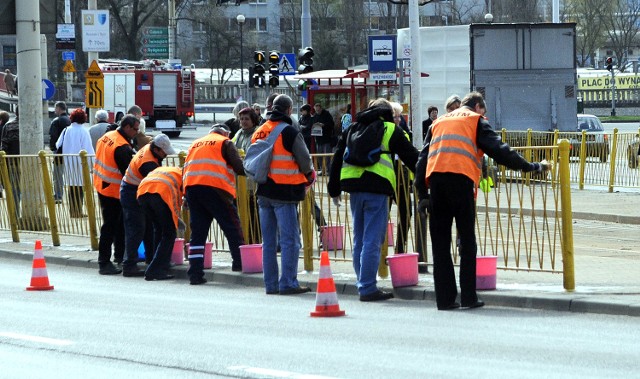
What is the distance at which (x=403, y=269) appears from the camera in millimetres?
12695

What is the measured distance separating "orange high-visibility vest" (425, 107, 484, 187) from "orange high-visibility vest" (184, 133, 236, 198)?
3320 mm

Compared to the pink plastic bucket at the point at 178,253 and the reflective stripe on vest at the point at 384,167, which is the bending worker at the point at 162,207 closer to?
the pink plastic bucket at the point at 178,253

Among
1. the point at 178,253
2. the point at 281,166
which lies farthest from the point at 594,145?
the point at 281,166

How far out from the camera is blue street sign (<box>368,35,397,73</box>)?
2681 cm

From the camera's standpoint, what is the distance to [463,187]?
456 inches

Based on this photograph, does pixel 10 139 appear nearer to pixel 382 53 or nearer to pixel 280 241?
pixel 382 53

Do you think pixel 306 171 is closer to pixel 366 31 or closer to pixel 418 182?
pixel 418 182

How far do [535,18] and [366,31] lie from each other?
466 inches

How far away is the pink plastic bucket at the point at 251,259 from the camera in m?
14.6

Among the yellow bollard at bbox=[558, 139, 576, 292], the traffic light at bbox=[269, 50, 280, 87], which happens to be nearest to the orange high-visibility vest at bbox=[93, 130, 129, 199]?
the yellow bollard at bbox=[558, 139, 576, 292]

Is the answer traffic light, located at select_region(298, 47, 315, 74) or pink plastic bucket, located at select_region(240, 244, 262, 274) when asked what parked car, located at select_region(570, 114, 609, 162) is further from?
pink plastic bucket, located at select_region(240, 244, 262, 274)

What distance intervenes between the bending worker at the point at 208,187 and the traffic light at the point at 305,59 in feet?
82.2

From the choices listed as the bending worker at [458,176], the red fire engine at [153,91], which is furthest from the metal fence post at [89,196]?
the red fire engine at [153,91]

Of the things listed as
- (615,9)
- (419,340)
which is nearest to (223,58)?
(615,9)
